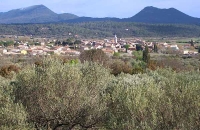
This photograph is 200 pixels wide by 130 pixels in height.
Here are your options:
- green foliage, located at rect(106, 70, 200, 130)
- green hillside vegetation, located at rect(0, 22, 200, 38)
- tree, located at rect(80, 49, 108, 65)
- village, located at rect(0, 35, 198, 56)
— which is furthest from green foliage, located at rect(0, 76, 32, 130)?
green hillside vegetation, located at rect(0, 22, 200, 38)

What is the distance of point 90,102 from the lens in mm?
12148

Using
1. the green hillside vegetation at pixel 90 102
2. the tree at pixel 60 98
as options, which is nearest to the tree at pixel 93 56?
the green hillside vegetation at pixel 90 102

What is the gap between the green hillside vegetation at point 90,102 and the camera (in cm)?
923

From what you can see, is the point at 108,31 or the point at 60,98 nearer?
the point at 60,98

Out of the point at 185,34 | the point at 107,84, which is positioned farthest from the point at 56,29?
the point at 107,84

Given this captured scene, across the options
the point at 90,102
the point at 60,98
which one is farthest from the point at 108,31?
the point at 60,98

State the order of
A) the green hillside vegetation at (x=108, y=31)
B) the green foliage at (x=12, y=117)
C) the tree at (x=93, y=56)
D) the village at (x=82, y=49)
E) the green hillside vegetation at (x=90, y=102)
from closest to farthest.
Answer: the green hillside vegetation at (x=90, y=102) → the green foliage at (x=12, y=117) → the tree at (x=93, y=56) → the village at (x=82, y=49) → the green hillside vegetation at (x=108, y=31)

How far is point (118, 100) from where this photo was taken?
1065 cm

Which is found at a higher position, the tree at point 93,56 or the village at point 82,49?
the tree at point 93,56

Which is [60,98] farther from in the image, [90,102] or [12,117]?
[12,117]

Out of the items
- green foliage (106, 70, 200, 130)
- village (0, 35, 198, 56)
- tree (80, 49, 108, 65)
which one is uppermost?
green foliage (106, 70, 200, 130)

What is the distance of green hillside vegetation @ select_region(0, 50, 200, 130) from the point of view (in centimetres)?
923

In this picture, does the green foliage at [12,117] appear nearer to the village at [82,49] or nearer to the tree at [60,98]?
the tree at [60,98]

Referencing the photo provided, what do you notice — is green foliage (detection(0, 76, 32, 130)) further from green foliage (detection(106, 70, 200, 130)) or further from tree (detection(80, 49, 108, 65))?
tree (detection(80, 49, 108, 65))
